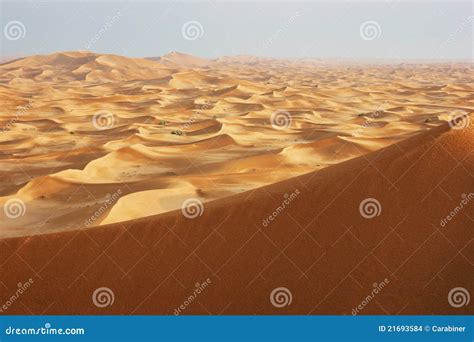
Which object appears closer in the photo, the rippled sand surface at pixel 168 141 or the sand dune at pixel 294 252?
the sand dune at pixel 294 252

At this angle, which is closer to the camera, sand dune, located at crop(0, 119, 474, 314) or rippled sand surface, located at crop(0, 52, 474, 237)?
sand dune, located at crop(0, 119, 474, 314)

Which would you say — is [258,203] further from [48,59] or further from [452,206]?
[48,59]

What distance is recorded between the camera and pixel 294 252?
6203 millimetres

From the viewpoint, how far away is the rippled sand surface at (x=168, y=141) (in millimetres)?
10398

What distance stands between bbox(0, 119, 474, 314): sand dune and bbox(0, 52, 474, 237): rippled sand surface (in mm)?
1860

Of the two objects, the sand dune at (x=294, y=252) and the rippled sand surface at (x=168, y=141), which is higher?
the sand dune at (x=294, y=252)

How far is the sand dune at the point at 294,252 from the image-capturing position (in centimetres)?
586

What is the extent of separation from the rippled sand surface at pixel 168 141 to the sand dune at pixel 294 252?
6.10ft

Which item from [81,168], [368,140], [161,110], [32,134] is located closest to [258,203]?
[81,168]

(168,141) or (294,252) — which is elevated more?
(294,252)

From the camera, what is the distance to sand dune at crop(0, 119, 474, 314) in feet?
19.2

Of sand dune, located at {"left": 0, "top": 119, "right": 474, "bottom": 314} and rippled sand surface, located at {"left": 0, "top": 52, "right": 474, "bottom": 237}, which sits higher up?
sand dune, located at {"left": 0, "top": 119, "right": 474, "bottom": 314}

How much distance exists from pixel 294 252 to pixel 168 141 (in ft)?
41.5

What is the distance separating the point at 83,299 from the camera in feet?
19.7
